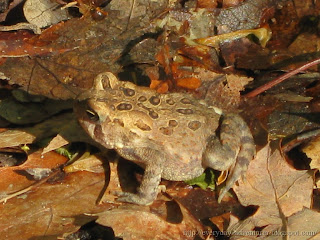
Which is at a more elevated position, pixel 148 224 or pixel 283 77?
pixel 283 77

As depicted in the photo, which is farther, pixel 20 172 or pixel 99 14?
pixel 99 14

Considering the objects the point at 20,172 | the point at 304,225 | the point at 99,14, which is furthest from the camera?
the point at 99,14

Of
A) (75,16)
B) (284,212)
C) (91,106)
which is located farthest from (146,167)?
(75,16)

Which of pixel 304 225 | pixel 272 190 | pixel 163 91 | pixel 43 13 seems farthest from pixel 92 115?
pixel 43 13

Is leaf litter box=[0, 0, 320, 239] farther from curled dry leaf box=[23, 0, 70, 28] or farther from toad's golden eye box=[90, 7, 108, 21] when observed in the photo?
curled dry leaf box=[23, 0, 70, 28]

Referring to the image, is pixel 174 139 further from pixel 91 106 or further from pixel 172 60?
pixel 172 60

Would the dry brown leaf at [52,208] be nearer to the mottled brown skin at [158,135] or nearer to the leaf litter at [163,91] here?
the leaf litter at [163,91]

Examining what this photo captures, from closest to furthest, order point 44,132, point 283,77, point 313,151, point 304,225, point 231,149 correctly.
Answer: point 304,225
point 231,149
point 313,151
point 44,132
point 283,77

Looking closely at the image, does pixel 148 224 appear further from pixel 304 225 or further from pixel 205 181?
pixel 304 225
